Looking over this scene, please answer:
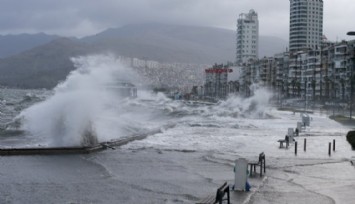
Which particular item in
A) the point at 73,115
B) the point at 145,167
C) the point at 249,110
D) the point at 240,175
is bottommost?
the point at 249,110

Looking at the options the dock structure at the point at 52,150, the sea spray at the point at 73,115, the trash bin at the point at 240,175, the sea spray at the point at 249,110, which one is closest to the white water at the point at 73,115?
the sea spray at the point at 73,115

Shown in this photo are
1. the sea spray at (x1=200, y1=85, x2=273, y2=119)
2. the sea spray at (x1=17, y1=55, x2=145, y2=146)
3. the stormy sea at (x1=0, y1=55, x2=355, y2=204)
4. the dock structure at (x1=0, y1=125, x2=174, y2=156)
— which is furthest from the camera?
the sea spray at (x1=200, y1=85, x2=273, y2=119)

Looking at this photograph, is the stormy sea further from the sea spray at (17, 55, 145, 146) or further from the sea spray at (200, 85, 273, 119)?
the sea spray at (200, 85, 273, 119)

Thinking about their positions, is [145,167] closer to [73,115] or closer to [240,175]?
[240,175]

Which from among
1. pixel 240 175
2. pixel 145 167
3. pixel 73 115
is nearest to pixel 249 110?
pixel 73 115

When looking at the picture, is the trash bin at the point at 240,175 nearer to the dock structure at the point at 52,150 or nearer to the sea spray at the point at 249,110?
the dock structure at the point at 52,150

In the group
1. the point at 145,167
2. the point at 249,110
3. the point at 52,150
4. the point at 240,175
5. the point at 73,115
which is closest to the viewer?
the point at 240,175

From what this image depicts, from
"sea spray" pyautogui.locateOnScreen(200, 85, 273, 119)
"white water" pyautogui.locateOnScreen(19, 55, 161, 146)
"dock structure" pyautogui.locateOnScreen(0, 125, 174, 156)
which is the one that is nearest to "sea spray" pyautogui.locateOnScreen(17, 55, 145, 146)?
"white water" pyautogui.locateOnScreen(19, 55, 161, 146)

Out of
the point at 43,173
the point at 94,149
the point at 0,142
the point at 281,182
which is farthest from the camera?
the point at 0,142

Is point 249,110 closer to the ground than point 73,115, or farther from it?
closer to the ground

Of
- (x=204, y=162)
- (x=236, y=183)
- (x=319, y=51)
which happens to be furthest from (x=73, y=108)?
(x=319, y=51)

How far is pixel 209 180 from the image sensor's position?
21.0 meters

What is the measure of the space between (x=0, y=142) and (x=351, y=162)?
21843 millimetres

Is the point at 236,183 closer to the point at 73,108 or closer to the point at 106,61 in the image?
the point at 73,108
